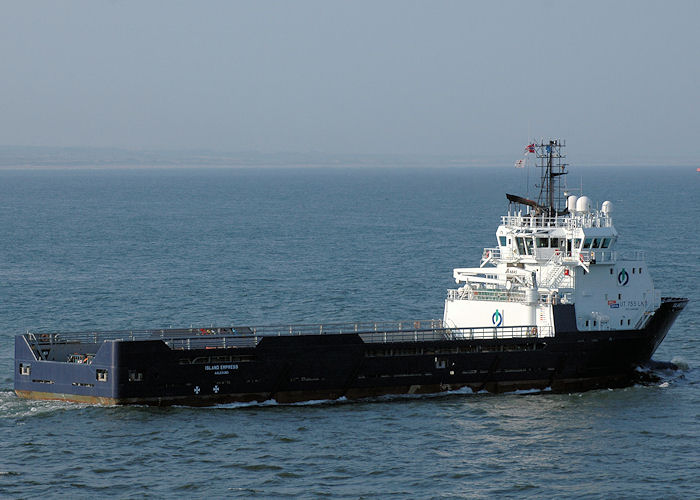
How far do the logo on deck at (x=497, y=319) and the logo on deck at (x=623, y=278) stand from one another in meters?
5.18

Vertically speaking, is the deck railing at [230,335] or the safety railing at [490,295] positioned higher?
the safety railing at [490,295]

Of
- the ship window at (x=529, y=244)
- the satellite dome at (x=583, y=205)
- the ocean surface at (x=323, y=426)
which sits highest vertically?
the satellite dome at (x=583, y=205)

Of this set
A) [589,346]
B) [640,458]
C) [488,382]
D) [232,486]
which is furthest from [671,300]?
[232,486]

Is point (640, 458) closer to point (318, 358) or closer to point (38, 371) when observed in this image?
point (318, 358)

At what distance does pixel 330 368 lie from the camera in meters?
44.6

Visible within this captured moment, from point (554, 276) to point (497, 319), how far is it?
289 centimetres

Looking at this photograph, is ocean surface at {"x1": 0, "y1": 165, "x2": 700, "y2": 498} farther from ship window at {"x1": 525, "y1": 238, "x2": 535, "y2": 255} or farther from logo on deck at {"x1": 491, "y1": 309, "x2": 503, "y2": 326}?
ship window at {"x1": 525, "y1": 238, "x2": 535, "y2": 255}

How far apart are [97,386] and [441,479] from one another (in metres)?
13.9

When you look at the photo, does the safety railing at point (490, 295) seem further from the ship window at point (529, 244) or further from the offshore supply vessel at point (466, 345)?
the ship window at point (529, 244)

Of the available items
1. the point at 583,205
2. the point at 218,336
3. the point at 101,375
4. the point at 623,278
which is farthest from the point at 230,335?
the point at 623,278

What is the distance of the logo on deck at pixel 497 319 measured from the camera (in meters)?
48.6

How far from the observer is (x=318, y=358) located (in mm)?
44344

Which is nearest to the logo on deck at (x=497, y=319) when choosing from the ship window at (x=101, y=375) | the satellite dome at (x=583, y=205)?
the satellite dome at (x=583, y=205)

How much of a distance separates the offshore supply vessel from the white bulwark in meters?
0.05
